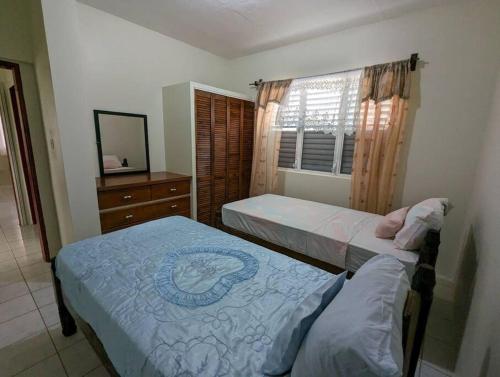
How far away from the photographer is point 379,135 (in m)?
2.46

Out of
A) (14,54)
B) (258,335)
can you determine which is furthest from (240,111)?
(258,335)

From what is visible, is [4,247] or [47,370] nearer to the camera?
[47,370]

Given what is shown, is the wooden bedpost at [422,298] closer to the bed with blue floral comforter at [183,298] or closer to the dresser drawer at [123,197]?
the bed with blue floral comforter at [183,298]

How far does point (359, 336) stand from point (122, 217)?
238 cm

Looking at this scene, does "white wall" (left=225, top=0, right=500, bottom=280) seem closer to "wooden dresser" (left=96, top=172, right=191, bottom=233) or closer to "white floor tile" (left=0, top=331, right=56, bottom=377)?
"wooden dresser" (left=96, top=172, right=191, bottom=233)

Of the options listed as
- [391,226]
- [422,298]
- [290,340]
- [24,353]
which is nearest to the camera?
[290,340]

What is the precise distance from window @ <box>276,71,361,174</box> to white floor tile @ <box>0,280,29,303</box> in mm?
3078

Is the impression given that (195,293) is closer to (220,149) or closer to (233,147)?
(220,149)

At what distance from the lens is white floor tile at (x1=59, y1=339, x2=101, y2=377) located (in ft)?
4.67

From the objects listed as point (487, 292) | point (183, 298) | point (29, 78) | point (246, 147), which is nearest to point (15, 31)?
point (29, 78)

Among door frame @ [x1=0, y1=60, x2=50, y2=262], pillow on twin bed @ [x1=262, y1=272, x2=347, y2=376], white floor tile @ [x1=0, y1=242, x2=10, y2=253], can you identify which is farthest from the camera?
white floor tile @ [x1=0, y1=242, x2=10, y2=253]

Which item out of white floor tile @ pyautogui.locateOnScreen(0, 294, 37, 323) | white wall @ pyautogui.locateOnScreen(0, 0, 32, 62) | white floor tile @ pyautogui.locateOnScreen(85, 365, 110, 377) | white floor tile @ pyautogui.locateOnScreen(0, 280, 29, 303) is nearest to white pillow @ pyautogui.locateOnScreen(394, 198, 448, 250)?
white floor tile @ pyautogui.locateOnScreen(85, 365, 110, 377)

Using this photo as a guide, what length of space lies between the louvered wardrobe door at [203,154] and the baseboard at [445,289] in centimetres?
265

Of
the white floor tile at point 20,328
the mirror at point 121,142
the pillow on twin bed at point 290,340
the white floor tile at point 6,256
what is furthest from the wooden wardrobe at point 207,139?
the pillow on twin bed at point 290,340
